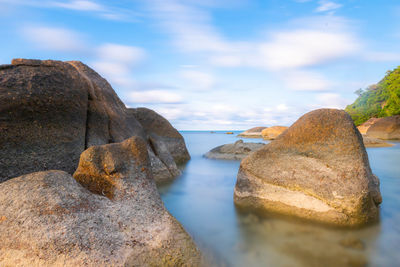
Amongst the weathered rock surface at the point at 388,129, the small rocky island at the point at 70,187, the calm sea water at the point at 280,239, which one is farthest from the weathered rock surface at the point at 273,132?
the small rocky island at the point at 70,187

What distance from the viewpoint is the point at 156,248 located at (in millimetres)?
2666

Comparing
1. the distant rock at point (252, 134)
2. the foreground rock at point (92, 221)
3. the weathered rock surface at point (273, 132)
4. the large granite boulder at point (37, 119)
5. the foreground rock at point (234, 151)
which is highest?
the large granite boulder at point (37, 119)

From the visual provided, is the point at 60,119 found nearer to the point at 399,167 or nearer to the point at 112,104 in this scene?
the point at 112,104

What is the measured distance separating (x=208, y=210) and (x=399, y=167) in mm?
9428

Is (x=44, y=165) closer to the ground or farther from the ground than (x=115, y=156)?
closer to the ground

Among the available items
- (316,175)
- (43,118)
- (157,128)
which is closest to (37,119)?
(43,118)

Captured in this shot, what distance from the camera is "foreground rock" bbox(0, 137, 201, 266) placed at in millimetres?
2359

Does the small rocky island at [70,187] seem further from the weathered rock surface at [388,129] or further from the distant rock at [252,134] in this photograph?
the distant rock at [252,134]

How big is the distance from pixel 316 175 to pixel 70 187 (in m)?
3.70

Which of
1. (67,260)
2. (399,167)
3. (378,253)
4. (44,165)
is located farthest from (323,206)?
(399,167)

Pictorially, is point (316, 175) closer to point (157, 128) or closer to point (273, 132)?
point (157, 128)

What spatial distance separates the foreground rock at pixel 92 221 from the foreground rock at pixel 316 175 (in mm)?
2218

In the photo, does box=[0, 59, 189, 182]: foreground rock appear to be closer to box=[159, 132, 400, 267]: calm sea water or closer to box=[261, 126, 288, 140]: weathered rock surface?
box=[159, 132, 400, 267]: calm sea water

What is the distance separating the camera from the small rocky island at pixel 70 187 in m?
2.41
